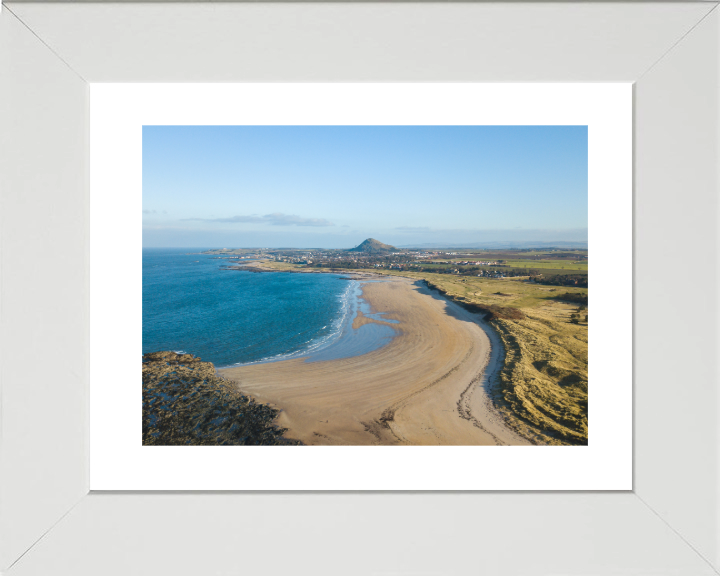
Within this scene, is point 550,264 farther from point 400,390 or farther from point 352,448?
point 352,448

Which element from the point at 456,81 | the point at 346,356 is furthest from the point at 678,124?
the point at 346,356

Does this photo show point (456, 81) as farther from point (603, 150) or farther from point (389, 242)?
point (389, 242)

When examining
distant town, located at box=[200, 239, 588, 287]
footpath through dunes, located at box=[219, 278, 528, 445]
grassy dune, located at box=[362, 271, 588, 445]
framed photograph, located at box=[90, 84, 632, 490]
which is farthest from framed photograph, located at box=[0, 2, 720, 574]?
distant town, located at box=[200, 239, 588, 287]

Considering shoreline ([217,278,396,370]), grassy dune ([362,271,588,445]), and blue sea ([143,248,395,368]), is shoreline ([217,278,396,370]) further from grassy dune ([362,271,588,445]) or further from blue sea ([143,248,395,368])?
grassy dune ([362,271,588,445])

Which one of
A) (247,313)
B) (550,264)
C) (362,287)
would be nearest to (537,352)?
(550,264)

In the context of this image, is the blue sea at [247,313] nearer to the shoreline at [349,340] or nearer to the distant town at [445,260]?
the shoreline at [349,340]
